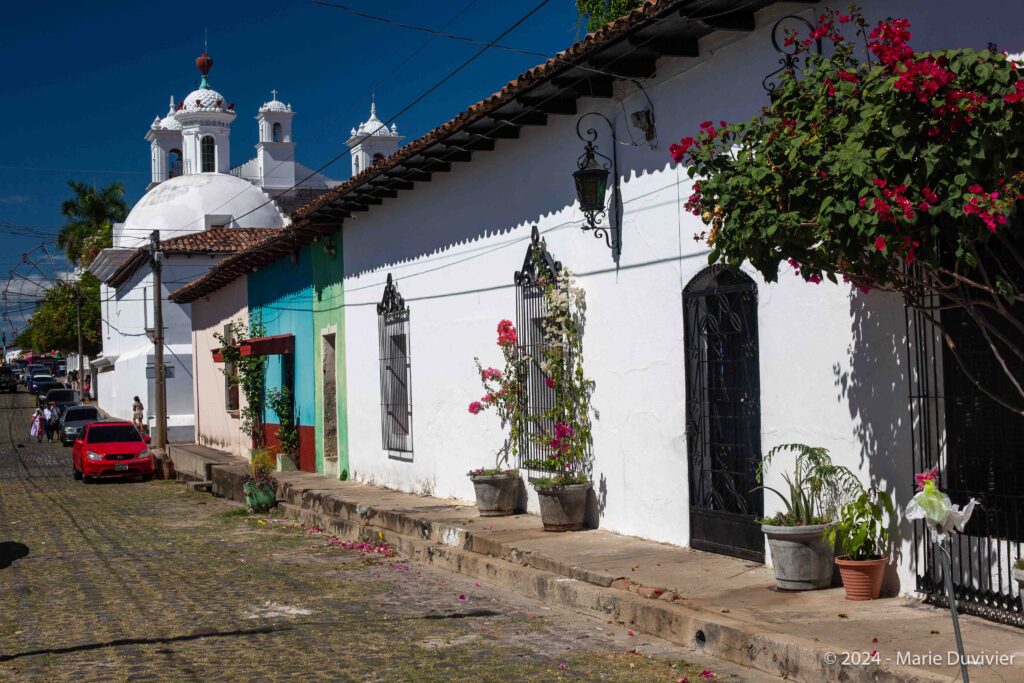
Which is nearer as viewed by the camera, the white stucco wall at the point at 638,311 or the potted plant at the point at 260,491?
the white stucco wall at the point at 638,311

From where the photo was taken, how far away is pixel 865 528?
7488mm

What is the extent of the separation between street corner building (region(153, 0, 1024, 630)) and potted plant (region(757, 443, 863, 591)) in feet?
0.59

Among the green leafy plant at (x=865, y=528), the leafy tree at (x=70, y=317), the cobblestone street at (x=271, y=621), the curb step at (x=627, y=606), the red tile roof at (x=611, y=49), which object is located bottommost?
the cobblestone street at (x=271, y=621)

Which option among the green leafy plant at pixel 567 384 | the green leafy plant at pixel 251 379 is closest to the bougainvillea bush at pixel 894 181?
the green leafy plant at pixel 567 384

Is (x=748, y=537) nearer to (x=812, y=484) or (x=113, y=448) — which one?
(x=812, y=484)

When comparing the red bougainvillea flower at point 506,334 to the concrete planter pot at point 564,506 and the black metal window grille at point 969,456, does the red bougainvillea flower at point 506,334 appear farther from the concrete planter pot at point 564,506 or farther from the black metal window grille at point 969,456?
the black metal window grille at point 969,456

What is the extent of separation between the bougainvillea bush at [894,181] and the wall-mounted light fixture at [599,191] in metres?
3.67

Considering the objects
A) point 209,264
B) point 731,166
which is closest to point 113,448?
point 209,264

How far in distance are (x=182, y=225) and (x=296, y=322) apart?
24.9 meters

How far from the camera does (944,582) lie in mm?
7113

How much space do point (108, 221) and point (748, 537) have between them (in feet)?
207

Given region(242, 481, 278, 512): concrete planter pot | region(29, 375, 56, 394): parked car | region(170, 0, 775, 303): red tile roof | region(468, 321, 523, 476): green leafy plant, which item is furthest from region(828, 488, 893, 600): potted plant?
region(29, 375, 56, 394): parked car

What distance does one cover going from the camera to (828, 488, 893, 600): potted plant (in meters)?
7.49

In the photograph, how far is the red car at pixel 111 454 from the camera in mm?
24219
